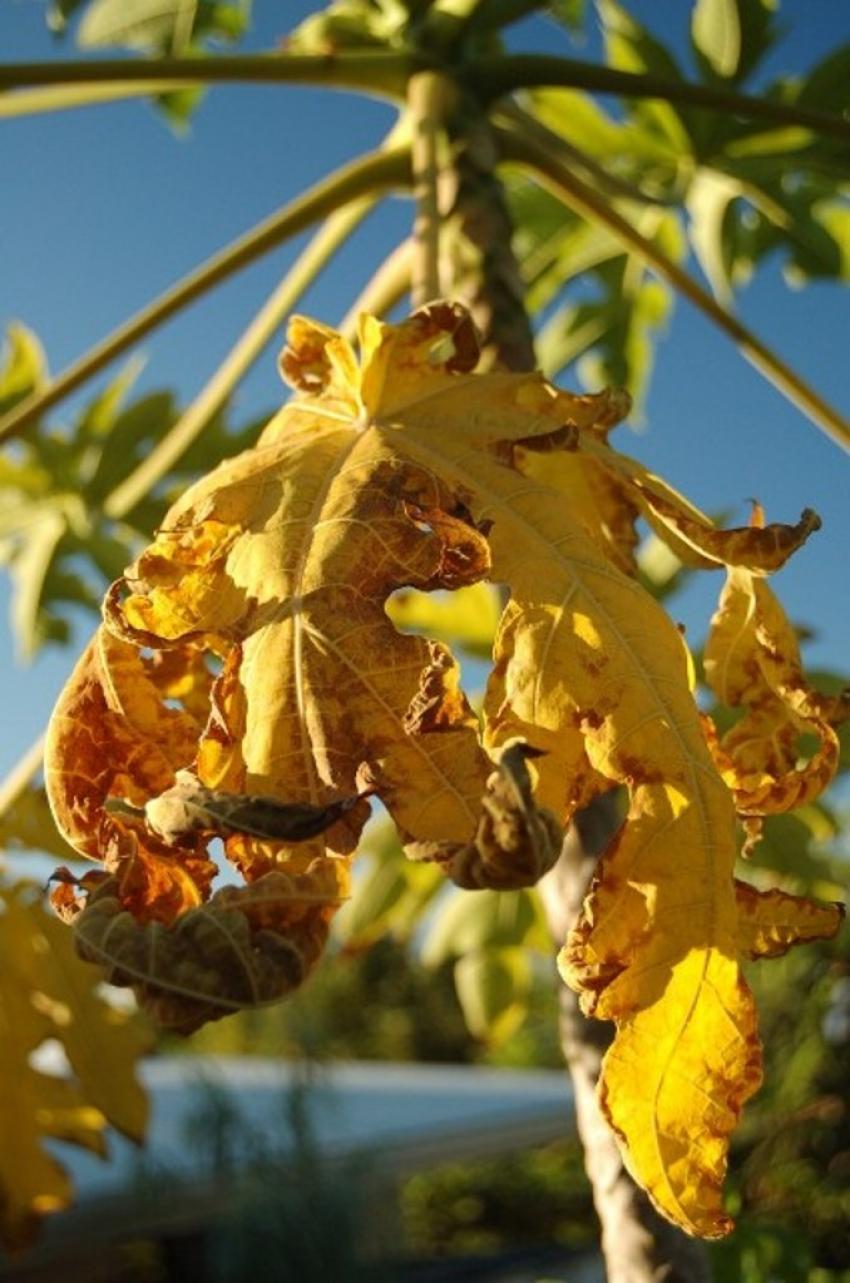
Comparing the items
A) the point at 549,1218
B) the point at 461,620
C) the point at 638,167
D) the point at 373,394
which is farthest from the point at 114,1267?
the point at 373,394

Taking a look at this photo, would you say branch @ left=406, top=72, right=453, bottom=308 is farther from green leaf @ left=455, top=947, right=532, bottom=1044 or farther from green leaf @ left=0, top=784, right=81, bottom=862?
green leaf @ left=455, top=947, right=532, bottom=1044

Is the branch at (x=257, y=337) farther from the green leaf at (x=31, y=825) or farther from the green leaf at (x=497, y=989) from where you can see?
the green leaf at (x=497, y=989)

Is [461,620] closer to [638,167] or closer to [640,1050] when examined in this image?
[638,167]

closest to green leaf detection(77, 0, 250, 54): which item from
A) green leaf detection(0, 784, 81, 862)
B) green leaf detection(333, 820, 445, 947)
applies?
green leaf detection(0, 784, 81, 862)

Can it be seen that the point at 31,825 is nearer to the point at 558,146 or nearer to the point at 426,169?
the point at 426,169

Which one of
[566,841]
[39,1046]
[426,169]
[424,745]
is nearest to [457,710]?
[424,745]

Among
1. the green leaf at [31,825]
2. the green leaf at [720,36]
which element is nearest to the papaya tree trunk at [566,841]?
the green leaf at [720,36]
